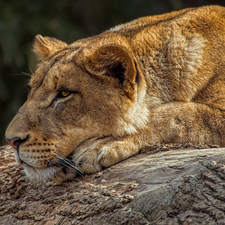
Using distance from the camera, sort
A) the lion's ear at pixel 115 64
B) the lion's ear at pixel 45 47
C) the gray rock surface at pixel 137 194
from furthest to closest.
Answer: the lion's ear at pixel 45 47 → the lion's ear at pixel 115 64 → the gray rock surface at pixel 137 194

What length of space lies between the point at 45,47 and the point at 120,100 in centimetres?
106

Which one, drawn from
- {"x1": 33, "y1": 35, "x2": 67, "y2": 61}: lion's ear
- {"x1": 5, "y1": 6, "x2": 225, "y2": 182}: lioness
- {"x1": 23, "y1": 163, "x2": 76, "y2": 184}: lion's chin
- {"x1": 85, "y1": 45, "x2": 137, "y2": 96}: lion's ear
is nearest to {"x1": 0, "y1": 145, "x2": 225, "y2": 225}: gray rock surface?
{"x1": 23, "y1": 163, "x2": 76, "y2": 184}: lion's chin

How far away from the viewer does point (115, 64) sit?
8.68 feet

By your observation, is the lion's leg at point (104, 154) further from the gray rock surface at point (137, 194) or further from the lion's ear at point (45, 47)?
the lion's ear at point (45, 47)

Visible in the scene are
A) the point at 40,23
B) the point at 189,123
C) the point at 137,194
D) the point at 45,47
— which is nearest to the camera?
the point at 137,194

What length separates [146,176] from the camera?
6.91 feet

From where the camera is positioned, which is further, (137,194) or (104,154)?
(104,154)

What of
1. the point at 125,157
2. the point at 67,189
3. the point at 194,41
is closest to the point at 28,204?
the point at 67,189

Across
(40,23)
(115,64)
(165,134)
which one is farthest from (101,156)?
(40,23)

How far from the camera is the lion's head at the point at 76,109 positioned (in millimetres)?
2529

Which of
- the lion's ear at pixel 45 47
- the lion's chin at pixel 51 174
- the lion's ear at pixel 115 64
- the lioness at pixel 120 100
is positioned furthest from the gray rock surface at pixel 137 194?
the lion's ear at pixel 45 47

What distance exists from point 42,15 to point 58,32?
2.37ft

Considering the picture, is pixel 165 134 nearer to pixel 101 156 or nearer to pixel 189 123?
pixel 189 123

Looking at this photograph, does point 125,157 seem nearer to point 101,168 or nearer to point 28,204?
point 101,168
